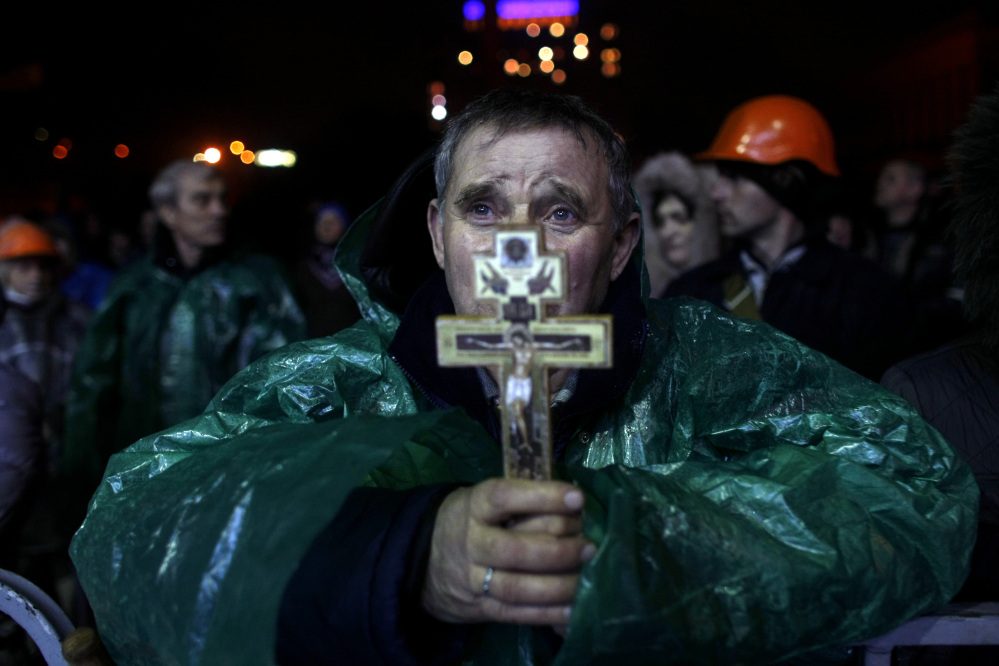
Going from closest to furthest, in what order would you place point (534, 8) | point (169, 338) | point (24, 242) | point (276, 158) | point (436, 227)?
point (436, 227), point (169, 338), point (24, 242), point (276, 158), point (534, 8)

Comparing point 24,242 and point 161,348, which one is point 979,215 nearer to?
point 161,348

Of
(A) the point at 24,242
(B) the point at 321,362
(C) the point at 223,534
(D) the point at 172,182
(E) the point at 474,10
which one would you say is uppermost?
(E) the point at 474,10

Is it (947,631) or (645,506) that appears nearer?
(645,506)

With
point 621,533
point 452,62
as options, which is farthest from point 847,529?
point 452,62

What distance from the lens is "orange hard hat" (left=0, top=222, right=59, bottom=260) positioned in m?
4.59

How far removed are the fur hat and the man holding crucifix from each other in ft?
1.72

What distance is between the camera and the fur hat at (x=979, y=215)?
1.85 meters

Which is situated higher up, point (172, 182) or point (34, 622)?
point (172, 182)

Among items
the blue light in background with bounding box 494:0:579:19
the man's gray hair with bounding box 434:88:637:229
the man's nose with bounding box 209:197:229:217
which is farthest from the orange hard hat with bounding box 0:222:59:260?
the blue light in background with bounding box 494:0:579:19

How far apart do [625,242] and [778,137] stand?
2008 mm

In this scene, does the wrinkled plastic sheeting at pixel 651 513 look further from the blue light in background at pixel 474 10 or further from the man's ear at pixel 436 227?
the blue light in background at pixel 474 10

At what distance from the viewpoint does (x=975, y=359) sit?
194cm

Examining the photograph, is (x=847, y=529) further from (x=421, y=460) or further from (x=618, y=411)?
(x=421, y=460)

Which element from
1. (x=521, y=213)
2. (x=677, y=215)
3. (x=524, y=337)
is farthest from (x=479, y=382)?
(x=677, y=215)
